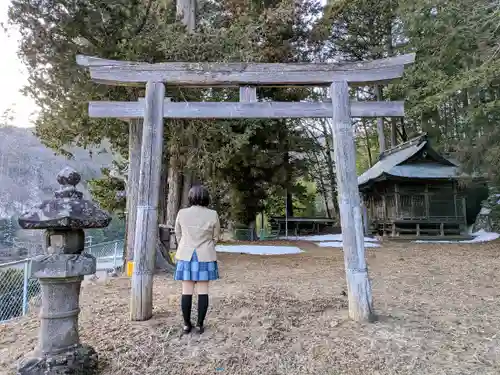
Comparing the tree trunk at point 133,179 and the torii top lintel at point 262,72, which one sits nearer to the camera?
the torii top lintel at point 262,72

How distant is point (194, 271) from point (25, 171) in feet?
135

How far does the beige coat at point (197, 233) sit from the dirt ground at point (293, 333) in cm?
81

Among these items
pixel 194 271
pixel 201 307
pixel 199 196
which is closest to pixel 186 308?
pixel 201 307

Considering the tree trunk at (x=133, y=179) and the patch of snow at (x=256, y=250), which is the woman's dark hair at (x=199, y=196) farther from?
the patch of snow at (x=256, y=250)

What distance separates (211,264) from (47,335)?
4.81 feet

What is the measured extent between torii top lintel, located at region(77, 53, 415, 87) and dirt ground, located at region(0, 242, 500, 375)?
2.83m

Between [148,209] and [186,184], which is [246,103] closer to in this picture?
[148,209]

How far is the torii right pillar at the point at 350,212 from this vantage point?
391cm

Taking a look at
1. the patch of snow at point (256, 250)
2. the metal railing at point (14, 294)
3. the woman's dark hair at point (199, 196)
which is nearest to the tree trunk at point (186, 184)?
the patch of snow at point (256, 250)

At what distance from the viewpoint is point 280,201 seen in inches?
974

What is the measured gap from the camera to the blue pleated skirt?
3.38 meters

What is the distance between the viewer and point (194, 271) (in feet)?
11.1

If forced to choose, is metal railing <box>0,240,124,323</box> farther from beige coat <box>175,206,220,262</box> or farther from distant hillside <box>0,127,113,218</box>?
distant hillside <box>0,127,113,218</box>

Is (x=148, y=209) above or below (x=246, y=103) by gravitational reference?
below
